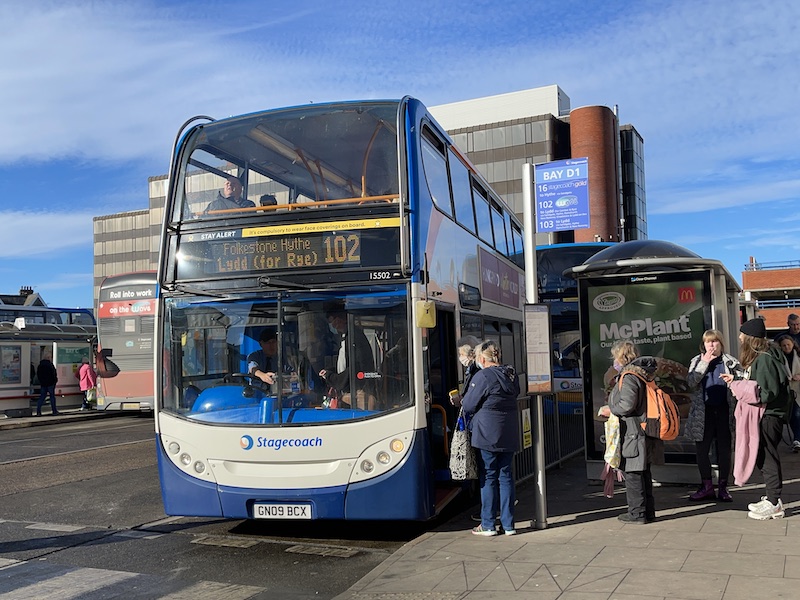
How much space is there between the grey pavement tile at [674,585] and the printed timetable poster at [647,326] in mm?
3615

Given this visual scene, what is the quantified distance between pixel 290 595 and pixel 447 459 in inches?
100

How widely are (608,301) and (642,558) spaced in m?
4.21

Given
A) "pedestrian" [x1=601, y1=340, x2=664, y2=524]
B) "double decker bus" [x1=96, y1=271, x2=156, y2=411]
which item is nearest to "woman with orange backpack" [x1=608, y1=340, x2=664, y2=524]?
"pedestrian" [x1=601, y1=340, x2=664, y2=524]

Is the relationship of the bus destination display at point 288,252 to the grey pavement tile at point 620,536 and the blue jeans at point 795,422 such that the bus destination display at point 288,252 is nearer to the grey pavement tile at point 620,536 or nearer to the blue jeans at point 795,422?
the grey pavement tile at point 620,536

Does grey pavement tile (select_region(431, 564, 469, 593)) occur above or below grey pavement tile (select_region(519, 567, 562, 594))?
below

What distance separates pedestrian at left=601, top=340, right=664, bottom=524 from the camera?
289 inches

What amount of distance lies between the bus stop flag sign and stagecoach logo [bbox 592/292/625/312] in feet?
3.93

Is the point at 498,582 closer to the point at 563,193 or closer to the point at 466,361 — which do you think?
the point at 466,361

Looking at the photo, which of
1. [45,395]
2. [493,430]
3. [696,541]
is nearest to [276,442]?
[493,430]

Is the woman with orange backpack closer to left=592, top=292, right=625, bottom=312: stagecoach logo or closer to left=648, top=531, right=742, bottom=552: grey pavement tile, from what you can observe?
left=648, top=531, right=742, bottom=552: grey pavement tile

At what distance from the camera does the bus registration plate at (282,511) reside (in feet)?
23.4

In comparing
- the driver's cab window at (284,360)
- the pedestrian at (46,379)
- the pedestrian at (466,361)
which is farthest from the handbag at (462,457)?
the pedestrian at (46,379)

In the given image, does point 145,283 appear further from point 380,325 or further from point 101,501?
point 380,325

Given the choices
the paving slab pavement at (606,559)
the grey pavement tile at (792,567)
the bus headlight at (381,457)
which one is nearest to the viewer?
the paving slab pavement at (606,559)
